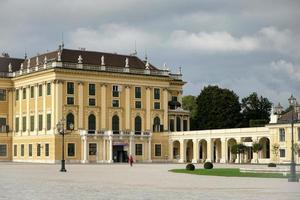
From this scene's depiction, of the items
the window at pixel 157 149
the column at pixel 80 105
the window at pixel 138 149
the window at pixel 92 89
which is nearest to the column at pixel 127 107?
the window at pixel 138 149

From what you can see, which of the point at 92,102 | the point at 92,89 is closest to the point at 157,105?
the point at 92,102

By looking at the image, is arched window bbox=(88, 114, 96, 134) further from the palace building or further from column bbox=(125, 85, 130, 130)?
Answer: column bbox=(125, 85, 130, 130)

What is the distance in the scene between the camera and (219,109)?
378 feet

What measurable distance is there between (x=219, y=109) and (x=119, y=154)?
74.8 ft

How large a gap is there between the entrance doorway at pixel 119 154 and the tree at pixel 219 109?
2010 cm

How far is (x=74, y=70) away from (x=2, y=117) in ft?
52.6

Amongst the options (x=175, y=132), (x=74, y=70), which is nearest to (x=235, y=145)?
(x=175, y=132)

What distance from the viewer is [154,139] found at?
104188mm

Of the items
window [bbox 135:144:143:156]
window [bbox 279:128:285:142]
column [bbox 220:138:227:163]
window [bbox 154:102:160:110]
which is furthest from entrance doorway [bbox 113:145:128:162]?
window [bbox 279:128:285:142]

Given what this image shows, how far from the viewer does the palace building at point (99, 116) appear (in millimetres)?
95750

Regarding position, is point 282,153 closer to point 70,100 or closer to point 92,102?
point 92,102

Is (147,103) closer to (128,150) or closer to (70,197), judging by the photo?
(128,150)

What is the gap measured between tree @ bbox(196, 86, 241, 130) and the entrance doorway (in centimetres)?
2010

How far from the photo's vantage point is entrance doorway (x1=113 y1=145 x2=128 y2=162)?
99.8 metres
